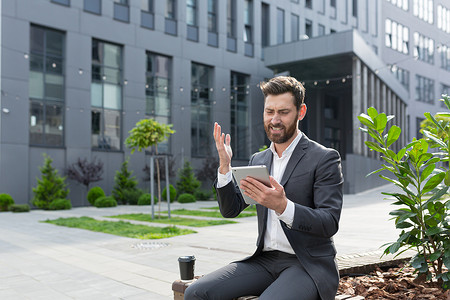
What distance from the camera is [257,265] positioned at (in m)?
2.81

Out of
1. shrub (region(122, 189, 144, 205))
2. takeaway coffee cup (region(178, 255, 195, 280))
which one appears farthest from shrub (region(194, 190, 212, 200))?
takeaway coffee cup (region(178, 255, 195, 280))

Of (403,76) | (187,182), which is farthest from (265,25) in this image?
(403,76)

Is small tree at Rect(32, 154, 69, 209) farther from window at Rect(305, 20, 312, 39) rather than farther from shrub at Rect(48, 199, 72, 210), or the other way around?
window at Rect(305, 20, 312, 39)

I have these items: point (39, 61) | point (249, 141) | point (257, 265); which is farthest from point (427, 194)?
point (249, 141)

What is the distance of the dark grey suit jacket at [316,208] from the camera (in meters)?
2.44

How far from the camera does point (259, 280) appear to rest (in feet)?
9.01

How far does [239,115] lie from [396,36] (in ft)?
67.2

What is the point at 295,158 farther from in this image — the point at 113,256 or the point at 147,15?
the point at 147,15

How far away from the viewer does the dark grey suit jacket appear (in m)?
2.44

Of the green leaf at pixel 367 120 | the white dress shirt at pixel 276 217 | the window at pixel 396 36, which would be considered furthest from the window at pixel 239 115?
the white dress shirt at pixel 276 217

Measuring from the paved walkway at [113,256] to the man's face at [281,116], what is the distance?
2286mm

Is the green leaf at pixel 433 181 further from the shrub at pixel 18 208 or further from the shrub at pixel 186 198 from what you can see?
the shrub at pixel 186 198

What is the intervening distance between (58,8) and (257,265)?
21546 millimetres

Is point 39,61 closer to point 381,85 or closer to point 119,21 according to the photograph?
point 119,21
